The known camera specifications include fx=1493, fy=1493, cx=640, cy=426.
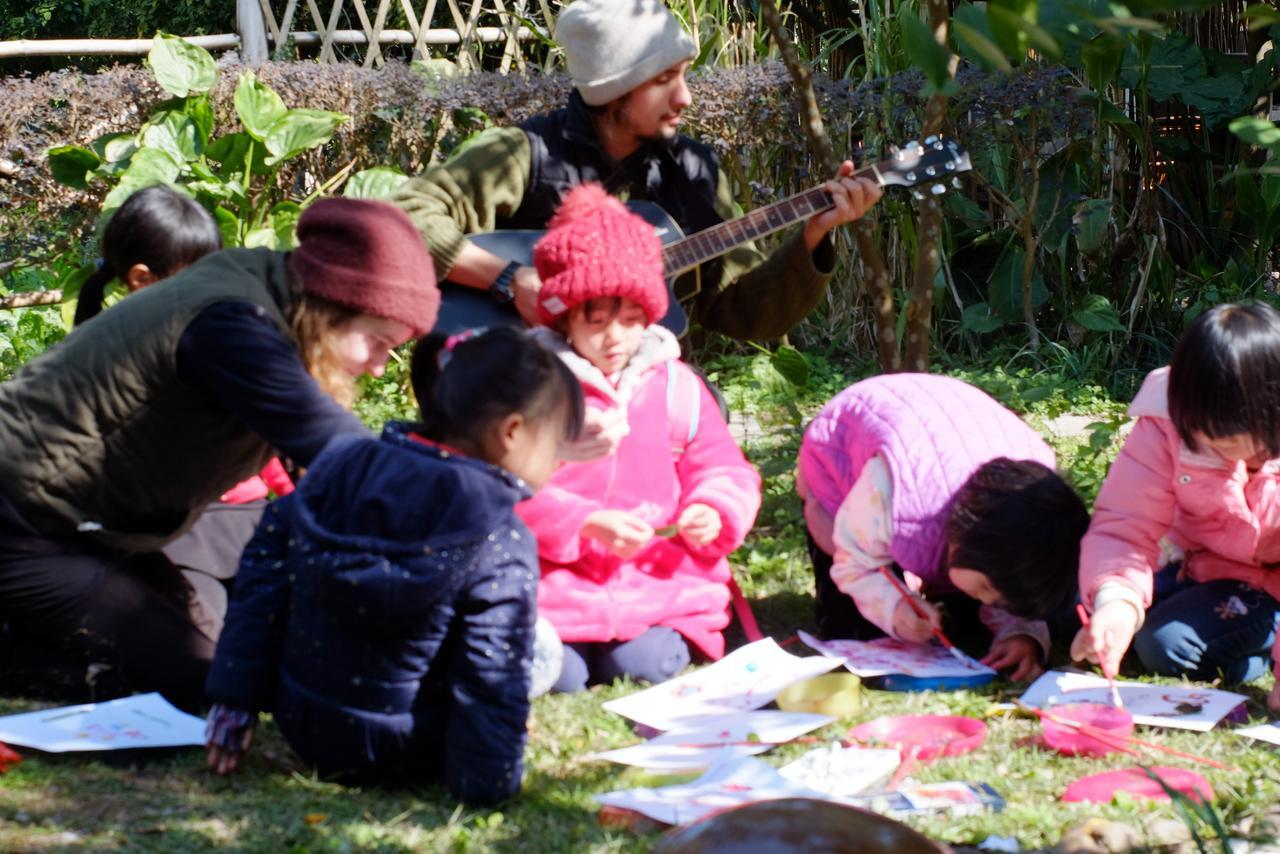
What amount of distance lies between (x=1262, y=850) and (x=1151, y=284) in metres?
4.51

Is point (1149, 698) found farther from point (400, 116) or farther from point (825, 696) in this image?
point (400, 116)

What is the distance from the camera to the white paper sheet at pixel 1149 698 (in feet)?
9.20

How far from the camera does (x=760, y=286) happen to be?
13.6 ft

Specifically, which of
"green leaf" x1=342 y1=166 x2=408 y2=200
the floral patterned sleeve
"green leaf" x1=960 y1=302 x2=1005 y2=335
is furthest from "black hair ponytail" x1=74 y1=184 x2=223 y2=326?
"green leaf" x1=960 y1=302 x2=1005 y2=335

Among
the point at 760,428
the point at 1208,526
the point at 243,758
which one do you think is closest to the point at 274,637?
the point at 243,758

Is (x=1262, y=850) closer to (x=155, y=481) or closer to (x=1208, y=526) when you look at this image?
(x=1208, y=526)

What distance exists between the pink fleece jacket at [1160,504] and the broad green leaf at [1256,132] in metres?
1.39

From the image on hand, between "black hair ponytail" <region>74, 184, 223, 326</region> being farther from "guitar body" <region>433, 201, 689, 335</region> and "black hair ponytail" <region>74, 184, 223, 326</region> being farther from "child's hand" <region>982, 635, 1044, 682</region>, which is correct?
"child's hand" <region>982, 635, 1044, 682</region>

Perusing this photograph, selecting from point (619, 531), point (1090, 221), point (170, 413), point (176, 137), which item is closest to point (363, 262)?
point (170, 413)

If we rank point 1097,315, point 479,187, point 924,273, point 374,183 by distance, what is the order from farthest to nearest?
point 1097,315 < point 374,183 < point 924,273 < point 479,187

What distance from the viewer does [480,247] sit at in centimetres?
400

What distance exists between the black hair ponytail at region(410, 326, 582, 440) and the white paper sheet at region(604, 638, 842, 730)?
0.71m

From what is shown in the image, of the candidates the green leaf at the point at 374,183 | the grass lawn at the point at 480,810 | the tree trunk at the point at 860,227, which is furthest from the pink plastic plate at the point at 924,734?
the green leaf at the point at 374,183

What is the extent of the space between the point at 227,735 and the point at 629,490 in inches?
45.5
